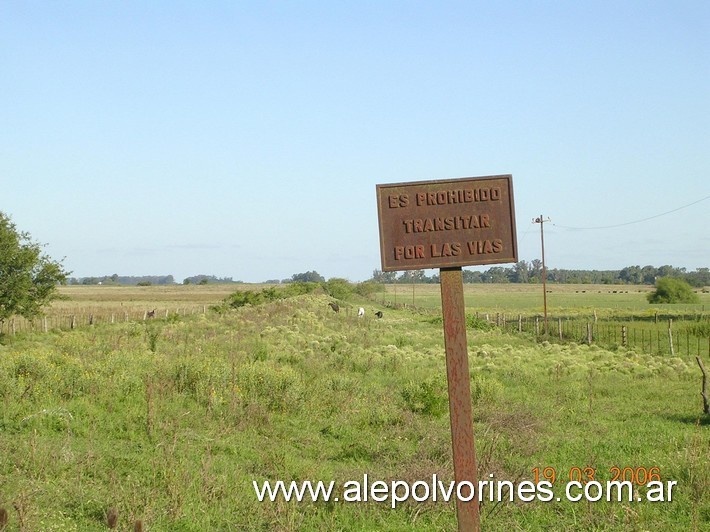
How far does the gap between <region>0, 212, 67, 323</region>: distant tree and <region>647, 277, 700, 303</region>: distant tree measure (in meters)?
71.1

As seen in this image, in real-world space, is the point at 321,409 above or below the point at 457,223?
below

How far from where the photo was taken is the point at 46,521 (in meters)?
7.03

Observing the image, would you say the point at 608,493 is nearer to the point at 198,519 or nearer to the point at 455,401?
the point at 455,401

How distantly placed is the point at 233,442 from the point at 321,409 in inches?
114

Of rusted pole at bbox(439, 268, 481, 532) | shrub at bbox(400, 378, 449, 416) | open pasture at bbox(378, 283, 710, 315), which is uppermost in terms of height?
rusted pole at bbox(439, 268, 481, 532)

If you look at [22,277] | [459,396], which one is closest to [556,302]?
[22,277]

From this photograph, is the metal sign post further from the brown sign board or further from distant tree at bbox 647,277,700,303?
distant tree at bbox 647,277,700,303

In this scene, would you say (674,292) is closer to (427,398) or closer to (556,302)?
(556,302)

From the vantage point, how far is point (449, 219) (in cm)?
662

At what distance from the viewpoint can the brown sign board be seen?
661 centimetres

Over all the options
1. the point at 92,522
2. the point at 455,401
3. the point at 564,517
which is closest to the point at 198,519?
the point at 92,522

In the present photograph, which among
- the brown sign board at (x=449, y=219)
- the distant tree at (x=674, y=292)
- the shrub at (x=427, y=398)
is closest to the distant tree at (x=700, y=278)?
the distant tree at (x=674, y=292)

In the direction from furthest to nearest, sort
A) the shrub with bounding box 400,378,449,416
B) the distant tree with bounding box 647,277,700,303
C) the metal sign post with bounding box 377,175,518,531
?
the distant tree with bounding box 647,277,700,303 < the shrub with bounding box 400,378,449,416 < the metal sign post with bounding box 377,175,518,531

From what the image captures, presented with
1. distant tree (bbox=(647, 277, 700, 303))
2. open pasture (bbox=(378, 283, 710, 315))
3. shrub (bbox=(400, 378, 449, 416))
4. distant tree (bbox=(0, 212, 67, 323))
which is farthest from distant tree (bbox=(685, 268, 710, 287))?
shrub (bbox=(400, 378, 449, 416))
